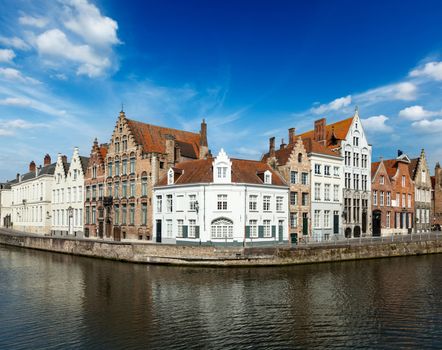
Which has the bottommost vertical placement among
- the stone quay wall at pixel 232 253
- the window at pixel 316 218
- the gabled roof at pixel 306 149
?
the stone quay wall at pixel 232 253

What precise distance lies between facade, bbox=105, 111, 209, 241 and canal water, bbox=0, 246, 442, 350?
12.9 m

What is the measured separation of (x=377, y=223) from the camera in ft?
180

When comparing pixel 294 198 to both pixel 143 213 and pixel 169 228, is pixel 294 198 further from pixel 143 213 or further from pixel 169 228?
pixel 143 213

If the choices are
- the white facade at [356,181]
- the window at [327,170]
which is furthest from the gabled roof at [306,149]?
the white facade at [356,181]

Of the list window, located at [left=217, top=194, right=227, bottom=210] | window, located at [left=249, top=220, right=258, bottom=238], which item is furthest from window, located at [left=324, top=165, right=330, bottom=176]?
window, located at [left=217, top=194, right=227, bottom=210]

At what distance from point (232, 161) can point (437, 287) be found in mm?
22033

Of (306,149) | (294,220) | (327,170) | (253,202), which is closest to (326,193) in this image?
(327,170)

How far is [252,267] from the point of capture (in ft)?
111

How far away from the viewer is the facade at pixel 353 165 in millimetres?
51250

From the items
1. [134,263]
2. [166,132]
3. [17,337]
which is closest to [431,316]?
[17,337]

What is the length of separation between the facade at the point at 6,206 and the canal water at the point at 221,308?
184 feet

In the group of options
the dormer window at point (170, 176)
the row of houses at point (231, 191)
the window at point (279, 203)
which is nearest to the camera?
the row of houses at point (231, 191)

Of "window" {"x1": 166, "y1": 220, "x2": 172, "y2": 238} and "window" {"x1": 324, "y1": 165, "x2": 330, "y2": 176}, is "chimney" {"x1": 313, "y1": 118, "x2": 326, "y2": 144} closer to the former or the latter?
"window" {"x1": 324, "y1": 165, "x2": 330, "y2": 176}

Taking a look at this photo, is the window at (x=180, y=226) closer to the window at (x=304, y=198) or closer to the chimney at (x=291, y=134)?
the window at (x=304, y=198)
